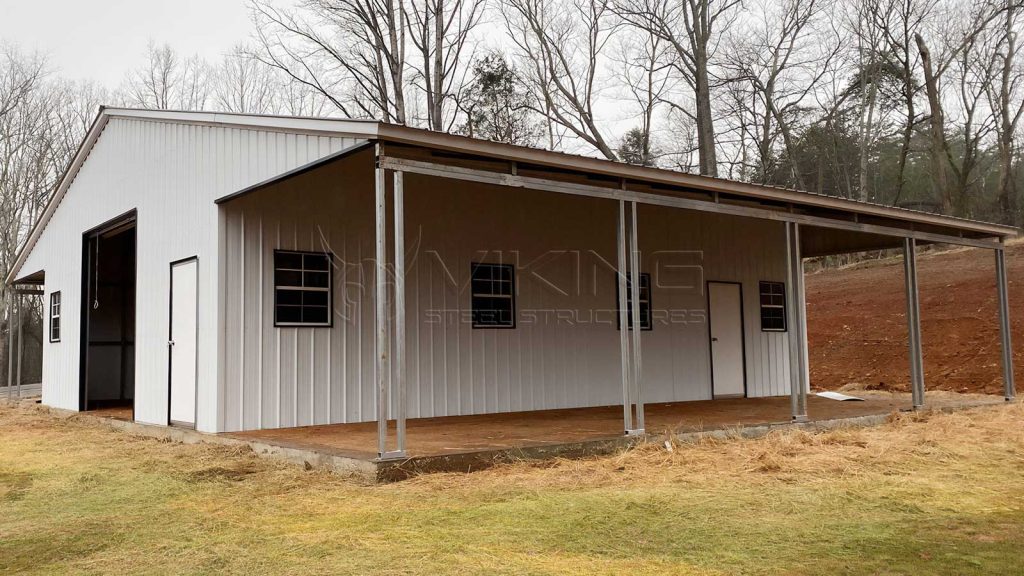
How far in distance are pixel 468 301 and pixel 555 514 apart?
557 cm

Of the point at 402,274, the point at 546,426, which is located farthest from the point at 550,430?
the point at 402,274

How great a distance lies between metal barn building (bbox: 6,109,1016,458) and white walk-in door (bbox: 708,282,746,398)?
4 cm

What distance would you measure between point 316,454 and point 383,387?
3.57ft

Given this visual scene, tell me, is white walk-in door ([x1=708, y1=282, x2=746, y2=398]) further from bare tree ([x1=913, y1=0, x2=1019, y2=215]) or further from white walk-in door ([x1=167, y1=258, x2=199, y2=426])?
bare tree ([x1=913, y1=0, x2=1019, y2=215])

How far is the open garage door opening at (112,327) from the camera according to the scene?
1371cm

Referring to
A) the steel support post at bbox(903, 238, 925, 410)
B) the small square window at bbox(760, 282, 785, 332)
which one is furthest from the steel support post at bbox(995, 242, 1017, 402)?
the small square window at bbox(760, 282, 785, 332)

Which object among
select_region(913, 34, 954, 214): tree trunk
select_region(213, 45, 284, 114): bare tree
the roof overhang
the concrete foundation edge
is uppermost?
select_region(213, 45, 284, 114): bare tree

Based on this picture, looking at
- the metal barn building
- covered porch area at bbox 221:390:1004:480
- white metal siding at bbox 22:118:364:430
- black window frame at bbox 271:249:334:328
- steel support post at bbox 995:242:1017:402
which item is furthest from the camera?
steel support post at bbox 995:242:1017:402

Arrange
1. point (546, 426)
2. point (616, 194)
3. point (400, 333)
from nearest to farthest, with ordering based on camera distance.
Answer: point (400, 333)
point (616, 194)
point (546, 426)

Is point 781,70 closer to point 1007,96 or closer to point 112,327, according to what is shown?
point 1007,96

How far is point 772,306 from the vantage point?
46.3 feet

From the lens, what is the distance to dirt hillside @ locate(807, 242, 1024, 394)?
15992mm

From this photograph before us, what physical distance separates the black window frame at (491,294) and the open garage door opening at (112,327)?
621 centimetres

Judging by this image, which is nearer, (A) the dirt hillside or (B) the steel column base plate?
(B) the steel column base plate
